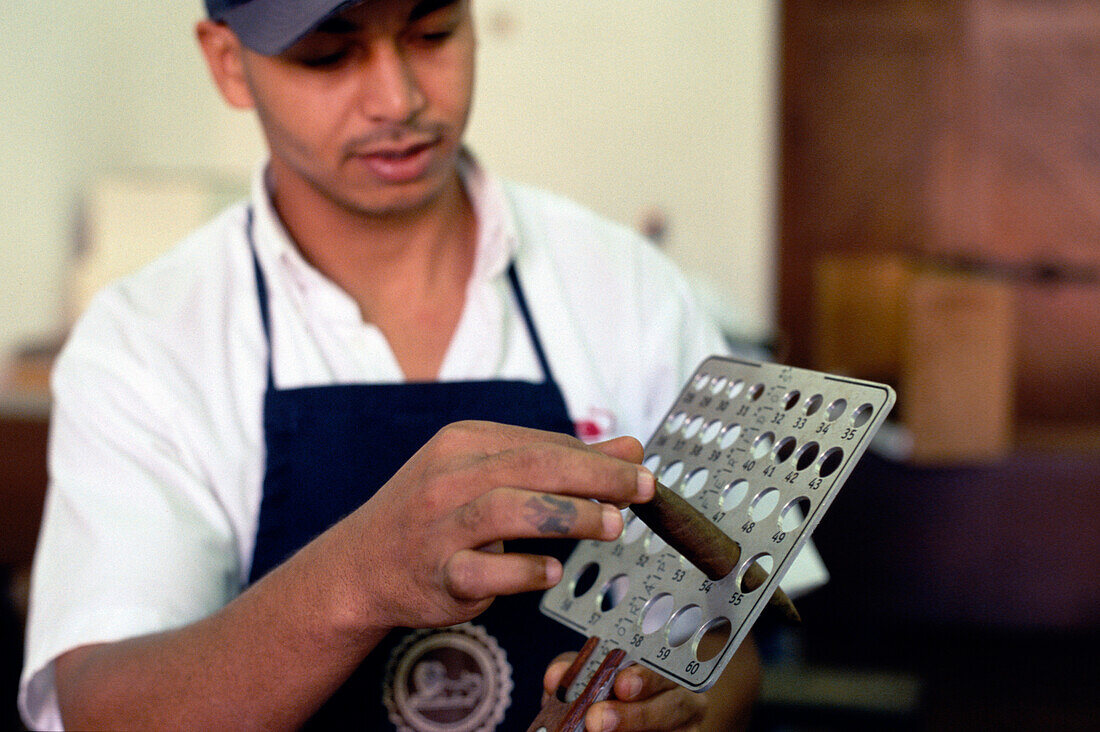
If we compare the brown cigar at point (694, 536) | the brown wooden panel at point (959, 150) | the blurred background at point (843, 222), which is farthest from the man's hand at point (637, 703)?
the brown wooden panel at point (959, 150)

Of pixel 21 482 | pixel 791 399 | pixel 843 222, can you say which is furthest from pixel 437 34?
pixel 843 222

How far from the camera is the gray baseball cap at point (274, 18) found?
81 centimetres

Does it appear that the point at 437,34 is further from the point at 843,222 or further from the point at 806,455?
the point at 843,222

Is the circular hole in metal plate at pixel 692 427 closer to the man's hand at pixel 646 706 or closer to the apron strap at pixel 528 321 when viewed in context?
the man's hand at pixel 646 706

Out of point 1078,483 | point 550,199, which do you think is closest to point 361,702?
point 550,199

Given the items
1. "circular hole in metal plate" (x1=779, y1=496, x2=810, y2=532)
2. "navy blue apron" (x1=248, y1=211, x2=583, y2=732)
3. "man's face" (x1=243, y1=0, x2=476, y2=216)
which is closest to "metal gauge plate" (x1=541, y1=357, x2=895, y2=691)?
"circular hole in metal plate" (x1=779, y1=496, x2=810, y2=532)

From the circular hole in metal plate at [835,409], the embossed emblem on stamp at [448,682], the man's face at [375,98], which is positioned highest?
the man's face at [375,98]

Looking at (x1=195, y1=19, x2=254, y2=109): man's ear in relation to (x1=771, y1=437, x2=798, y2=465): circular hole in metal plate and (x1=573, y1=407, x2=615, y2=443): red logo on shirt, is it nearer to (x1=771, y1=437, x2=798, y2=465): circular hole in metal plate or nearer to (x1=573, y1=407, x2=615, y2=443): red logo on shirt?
(x1=573, y1=407, x2=615, y2=443): red logo on shirt

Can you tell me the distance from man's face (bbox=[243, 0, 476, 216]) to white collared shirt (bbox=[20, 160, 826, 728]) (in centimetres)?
13

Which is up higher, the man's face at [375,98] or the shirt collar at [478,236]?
the man's face at [375,98]

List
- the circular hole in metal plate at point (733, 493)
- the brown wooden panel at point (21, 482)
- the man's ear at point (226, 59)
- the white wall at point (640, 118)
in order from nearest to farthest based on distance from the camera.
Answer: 1. the circular hole in metal plate at point (733, 493)
2. the man's ear at point (226, 59)
3. the brown wooden panel at point (21, 482)
4. the white wall at point (640, 118)

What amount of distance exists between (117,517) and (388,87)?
0.43 m

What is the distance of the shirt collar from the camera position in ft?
3.30

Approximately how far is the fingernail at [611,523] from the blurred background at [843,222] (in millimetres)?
839
